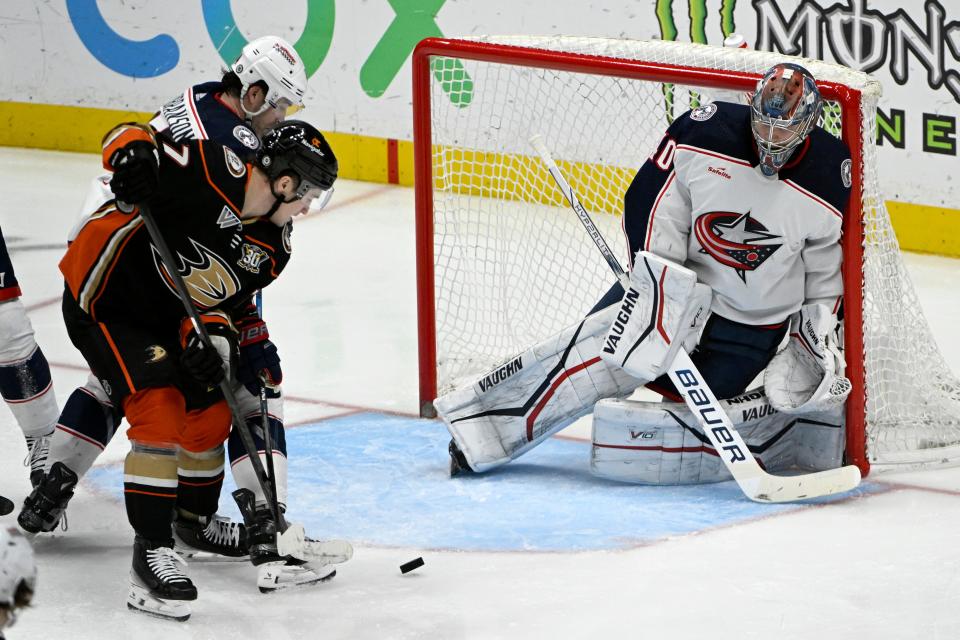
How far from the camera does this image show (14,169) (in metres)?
7.65

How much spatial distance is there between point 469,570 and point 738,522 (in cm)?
68

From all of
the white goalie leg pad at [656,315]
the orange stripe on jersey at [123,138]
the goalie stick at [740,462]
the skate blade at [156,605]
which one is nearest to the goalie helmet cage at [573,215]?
the goalie stick at [740,462]

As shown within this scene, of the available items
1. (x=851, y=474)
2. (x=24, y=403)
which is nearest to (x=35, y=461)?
(x=24, y=403)

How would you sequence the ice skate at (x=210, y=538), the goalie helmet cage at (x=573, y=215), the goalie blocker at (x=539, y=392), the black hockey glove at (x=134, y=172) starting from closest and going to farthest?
the black hockey glove at (x=134, y=172), the ice skate at (x=210, y=538), the goalie helmet cage at (x=573, y=215), the goalie blocker at (x=539, y=392)

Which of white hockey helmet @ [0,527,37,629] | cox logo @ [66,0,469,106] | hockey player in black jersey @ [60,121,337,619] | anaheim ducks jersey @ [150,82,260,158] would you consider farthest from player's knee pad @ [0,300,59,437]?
cox logo @ [66,0,469,106]

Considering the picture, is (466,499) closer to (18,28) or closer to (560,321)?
(560,321)

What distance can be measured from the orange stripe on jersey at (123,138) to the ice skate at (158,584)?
2.53 feet

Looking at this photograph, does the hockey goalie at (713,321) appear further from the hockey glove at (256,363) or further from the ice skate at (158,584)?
the ice skate at (158,584)

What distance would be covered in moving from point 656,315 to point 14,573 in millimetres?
2298

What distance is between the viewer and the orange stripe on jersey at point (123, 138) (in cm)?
311

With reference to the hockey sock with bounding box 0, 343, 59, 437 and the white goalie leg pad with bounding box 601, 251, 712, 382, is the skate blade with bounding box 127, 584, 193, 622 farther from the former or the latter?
the white goalie leg pad with bounding box 601, 251, 712, 382

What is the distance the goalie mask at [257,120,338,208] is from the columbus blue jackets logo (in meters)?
1.06

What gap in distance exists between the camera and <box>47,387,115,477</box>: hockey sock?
3504mm

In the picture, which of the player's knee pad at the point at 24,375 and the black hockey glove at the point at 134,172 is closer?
the black hockey glove at the point at 134,172
